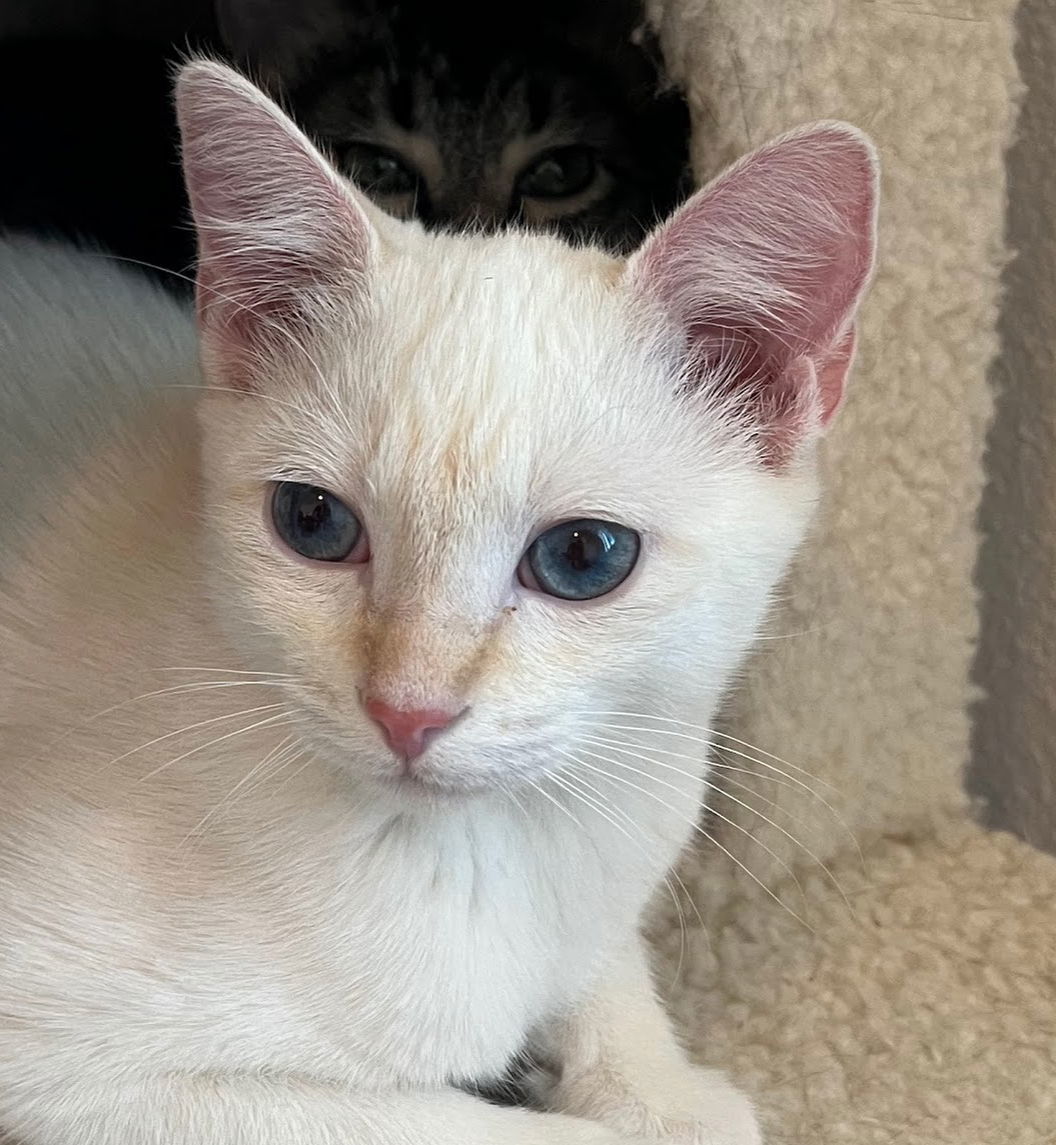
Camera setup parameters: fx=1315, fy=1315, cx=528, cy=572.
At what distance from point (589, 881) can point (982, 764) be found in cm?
86

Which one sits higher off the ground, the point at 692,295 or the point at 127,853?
the point at 692,295

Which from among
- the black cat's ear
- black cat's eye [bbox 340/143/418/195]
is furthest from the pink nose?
the black cat's ear

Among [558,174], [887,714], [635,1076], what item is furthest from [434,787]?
[558,174]

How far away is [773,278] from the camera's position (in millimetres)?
802

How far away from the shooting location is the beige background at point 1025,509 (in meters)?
1.40

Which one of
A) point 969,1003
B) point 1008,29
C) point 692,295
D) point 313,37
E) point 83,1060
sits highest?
point 1008,29

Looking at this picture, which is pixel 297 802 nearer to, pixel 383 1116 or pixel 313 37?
pixel 383 1116

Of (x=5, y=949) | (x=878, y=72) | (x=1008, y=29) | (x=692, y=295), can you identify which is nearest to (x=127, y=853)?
(x=5, y=949)

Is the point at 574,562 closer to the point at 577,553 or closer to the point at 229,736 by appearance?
the point at 577,553

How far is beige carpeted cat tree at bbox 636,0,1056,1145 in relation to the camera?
1062 millimetres

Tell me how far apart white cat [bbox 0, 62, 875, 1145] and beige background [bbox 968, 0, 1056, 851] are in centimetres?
69

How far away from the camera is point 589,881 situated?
95 centimetres

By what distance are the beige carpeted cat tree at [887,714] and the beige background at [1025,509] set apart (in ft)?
0.66

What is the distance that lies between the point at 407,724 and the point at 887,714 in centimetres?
72
